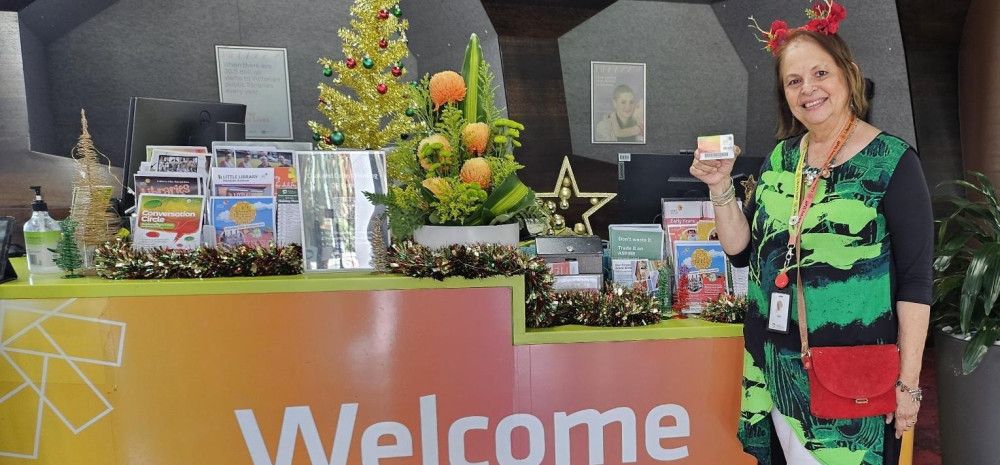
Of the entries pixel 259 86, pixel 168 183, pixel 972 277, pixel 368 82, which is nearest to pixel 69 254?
pixel 168 183

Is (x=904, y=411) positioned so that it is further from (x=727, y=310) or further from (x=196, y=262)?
(x=196, y=262)

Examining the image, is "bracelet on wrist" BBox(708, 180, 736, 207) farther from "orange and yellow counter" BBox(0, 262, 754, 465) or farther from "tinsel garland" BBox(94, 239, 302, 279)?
"tinsel garland" BBox(94, 239, 302, 279)

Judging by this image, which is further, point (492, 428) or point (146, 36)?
point (146, 36)

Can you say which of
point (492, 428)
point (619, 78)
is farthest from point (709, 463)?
point (619, 78)

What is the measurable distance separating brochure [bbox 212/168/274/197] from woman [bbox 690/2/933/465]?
4.35 ft

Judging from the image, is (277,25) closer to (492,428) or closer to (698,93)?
(698,93)

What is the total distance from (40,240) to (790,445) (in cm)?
202

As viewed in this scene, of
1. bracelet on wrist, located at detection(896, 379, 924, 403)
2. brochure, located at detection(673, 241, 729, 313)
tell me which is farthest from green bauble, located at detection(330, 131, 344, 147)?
bracelet on wrist, located at detection(896, 379, 924, 403)

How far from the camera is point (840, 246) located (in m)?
1.15

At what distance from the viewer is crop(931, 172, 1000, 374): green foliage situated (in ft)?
5.95

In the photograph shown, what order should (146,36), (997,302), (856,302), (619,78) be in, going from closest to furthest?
(856,302) → (997,302) → (146,36) → (619,78)

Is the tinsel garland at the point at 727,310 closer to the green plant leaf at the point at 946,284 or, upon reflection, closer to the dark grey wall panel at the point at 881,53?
the green plant leaf at the point at 946,284

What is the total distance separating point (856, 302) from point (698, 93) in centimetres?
379

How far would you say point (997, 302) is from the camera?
1904mm
